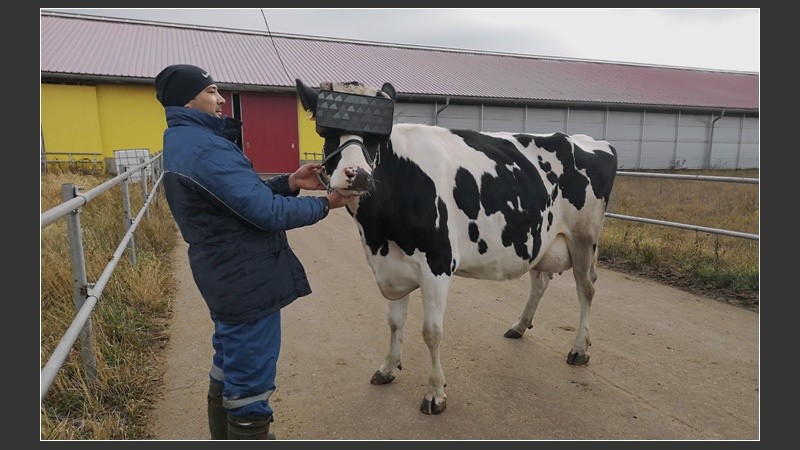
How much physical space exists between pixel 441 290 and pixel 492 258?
0.55 m

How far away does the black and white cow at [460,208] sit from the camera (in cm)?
286

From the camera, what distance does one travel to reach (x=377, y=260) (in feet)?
10.00

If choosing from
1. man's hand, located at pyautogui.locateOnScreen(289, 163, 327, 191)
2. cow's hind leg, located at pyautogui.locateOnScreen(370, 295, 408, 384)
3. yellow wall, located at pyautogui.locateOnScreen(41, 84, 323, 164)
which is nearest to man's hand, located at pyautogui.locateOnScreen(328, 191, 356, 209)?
man's hand, located at pyautogui.locateOnScreen(289, 163, 327, 191)

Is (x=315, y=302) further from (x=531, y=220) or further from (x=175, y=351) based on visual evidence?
(x=531, y=220)

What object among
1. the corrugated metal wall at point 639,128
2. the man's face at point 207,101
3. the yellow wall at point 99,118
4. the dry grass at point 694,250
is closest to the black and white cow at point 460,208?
the man's face at point 207,101

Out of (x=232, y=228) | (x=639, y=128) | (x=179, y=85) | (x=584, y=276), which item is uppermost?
(x=179, y=85)

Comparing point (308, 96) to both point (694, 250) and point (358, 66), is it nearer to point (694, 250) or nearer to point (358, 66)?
point (694, 250)

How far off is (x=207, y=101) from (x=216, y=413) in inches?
62.4

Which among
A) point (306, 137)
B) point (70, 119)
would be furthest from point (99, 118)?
point (306, 137)

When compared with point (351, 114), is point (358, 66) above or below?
above

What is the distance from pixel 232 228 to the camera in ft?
6.73

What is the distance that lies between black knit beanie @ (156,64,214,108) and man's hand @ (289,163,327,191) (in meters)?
0.61

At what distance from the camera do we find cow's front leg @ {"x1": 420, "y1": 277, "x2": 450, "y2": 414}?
9.84ft

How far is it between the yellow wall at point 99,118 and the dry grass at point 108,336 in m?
12.4
